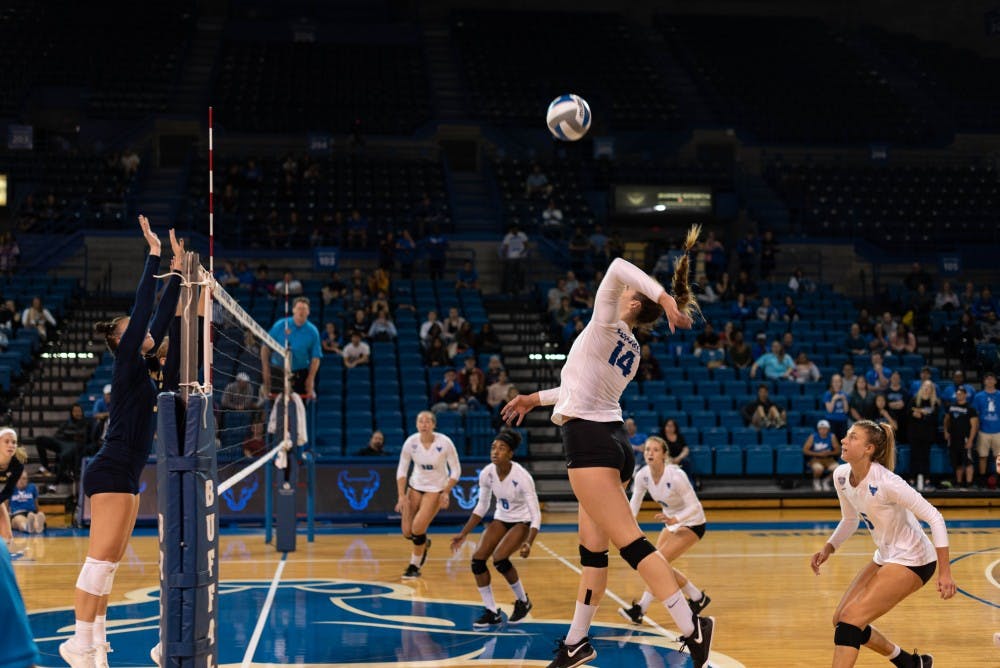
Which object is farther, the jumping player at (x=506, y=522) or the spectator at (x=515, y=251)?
the spectator at (x=515, y=251)

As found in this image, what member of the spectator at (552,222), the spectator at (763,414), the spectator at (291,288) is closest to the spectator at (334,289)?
the spectator at (291,288)

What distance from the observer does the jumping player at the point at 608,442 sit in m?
5.73

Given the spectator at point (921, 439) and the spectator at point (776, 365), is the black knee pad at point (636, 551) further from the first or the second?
the spectator at point (776, 365)

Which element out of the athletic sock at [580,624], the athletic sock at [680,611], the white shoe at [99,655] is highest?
the athletic sock at [680,611]

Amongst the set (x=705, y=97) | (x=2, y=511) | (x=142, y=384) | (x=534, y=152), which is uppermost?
(x=705, y=97)

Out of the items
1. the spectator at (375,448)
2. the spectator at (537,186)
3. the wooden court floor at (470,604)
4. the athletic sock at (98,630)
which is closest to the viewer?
the athletic sock at (98,630)

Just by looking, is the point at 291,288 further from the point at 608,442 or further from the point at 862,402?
the point at 608,442

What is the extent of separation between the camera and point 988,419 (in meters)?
19.1

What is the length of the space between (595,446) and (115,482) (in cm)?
284

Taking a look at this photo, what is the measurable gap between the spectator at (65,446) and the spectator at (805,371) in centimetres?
1198

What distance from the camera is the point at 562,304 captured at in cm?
2222

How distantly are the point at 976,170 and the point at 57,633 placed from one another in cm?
2779

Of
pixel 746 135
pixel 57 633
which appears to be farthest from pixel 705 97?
pixel 57 633

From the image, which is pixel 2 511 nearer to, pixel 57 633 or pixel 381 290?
pixel 57 633
